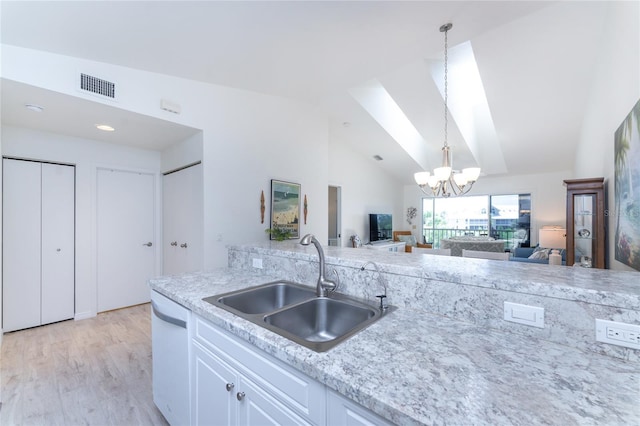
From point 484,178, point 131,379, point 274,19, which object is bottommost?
point 131,379

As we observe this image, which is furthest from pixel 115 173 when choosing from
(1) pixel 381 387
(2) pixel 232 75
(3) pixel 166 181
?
(1) pixel 381 387

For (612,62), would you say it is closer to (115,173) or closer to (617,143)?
(617,143)

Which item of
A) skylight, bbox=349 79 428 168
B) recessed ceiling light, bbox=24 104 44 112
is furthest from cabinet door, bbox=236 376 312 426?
skylight, bbox=349 79 428 168

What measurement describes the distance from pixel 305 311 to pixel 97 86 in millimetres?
2718

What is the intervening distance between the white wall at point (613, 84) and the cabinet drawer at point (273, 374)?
7.12ft

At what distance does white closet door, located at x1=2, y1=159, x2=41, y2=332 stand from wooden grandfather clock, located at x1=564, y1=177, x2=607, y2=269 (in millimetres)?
5780

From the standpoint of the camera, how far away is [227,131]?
348 centimetres

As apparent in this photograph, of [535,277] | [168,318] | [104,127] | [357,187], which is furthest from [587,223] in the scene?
[104,127]

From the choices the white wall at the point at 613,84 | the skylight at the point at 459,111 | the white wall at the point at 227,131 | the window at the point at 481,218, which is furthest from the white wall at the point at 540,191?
the white wall at the point at 227,131

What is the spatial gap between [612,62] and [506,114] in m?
2.38

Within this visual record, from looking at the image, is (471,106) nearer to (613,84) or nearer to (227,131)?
(613,84)

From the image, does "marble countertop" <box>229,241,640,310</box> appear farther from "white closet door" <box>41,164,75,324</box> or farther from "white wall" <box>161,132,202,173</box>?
"white closet door" <box>41,164,75,324</box>

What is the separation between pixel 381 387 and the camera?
0.72m

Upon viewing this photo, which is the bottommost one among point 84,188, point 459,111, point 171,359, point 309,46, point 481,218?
point 171,359
